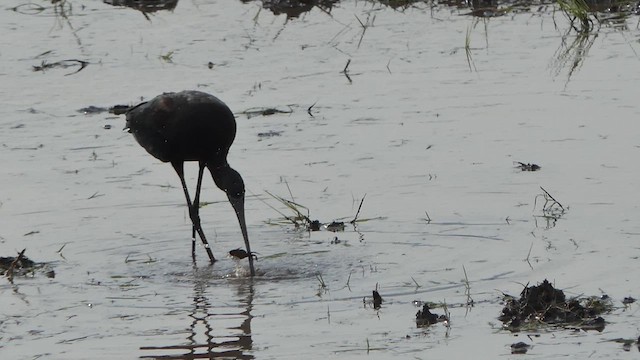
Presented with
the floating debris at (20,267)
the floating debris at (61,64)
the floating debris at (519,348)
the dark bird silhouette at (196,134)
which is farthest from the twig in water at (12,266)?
the floating debris at (61,64)

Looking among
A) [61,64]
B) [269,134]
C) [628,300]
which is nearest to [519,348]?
[628,300]

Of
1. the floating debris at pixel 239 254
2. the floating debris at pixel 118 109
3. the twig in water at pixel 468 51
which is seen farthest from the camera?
the twig in water at pixel 468 51

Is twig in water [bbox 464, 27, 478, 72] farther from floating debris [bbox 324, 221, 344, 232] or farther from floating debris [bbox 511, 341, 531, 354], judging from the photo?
floating debris [bbox 511, 341, 531, 354]

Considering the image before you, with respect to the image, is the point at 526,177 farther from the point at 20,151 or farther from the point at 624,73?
the point at 20,151

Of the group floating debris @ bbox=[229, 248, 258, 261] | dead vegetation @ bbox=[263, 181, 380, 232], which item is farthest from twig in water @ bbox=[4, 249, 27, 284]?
dead vegetation @ bbox=[263, 181, 380, 232]

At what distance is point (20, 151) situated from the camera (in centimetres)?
859

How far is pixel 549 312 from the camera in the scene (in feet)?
17.5

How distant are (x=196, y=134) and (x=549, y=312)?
238cm

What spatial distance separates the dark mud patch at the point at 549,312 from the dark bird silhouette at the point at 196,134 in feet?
6.17

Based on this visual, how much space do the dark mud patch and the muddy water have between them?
0.08 metres

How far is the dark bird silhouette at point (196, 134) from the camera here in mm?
6988

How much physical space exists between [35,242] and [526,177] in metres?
2.65

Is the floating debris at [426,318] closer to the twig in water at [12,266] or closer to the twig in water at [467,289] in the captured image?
the twig in water at [467,289]

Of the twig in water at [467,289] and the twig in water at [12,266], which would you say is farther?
the twig in water at [12,266]
